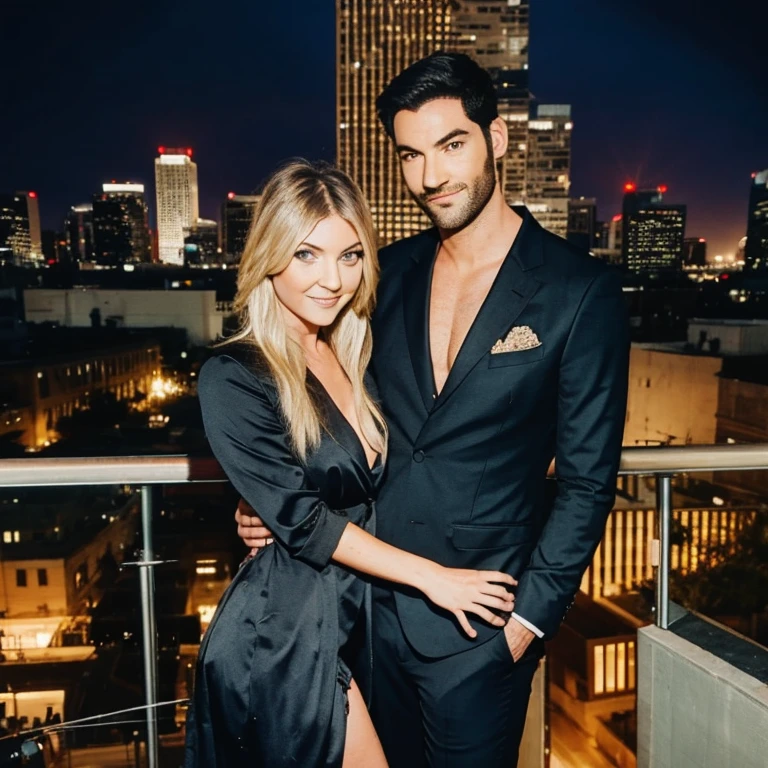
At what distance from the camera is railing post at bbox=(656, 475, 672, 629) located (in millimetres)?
2291

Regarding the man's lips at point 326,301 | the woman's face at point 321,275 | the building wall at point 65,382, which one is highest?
the woman's face at point 321,275

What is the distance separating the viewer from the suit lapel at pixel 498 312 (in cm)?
175

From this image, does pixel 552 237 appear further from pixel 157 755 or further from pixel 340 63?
pixel 340 63

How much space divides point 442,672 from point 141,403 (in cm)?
6032

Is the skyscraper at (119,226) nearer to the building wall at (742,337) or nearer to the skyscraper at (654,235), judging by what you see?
the skyscraper at (654,235)

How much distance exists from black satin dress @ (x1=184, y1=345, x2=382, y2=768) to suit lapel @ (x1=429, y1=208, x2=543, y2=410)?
1.15 feet

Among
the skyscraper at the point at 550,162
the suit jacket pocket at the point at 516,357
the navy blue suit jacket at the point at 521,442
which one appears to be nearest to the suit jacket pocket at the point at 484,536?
the navy blue suit jacket at the point at 521,442

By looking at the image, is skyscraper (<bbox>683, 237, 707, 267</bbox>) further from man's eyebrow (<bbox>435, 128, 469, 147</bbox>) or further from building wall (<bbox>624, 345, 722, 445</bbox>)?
man's eyebrow (<bbox>435, 128, 469, 147</bbox>)

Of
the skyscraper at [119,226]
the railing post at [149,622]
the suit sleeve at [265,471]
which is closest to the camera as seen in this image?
the suit sleeve at [265,471]

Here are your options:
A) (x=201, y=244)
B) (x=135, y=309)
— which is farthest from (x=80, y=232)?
(x=135, y=309)

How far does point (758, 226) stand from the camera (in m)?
113

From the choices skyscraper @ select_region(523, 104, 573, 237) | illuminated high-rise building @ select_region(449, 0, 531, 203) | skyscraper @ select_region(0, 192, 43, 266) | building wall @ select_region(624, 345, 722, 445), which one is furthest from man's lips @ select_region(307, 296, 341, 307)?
skyscraper @ select_region(0, 192, 43, 266)

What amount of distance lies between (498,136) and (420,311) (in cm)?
54

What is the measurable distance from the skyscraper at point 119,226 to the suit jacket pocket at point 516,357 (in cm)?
16246
